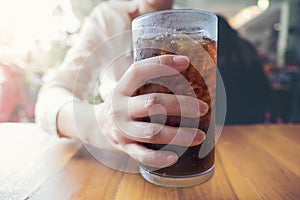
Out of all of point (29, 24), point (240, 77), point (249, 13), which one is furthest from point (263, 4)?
point (29, 24)

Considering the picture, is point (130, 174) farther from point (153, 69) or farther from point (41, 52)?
point (41, 52)

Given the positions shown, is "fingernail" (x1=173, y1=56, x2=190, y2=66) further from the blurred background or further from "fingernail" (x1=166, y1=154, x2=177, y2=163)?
the blurred background

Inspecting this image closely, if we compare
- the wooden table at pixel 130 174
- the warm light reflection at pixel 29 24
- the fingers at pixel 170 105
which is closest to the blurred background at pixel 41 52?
the warm light reflection at pixel 29 24

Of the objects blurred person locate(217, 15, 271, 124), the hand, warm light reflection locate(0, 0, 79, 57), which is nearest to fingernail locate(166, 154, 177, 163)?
the hand

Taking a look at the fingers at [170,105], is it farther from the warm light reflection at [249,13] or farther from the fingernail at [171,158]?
the warm light reflection at [249,13]

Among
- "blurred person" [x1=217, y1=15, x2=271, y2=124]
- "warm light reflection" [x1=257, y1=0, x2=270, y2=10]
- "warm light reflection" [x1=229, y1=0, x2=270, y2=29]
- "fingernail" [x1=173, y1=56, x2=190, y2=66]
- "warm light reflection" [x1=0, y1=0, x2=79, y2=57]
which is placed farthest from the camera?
"warm light reflection" [x1=229, y1=0, x2=270, y2=29]
